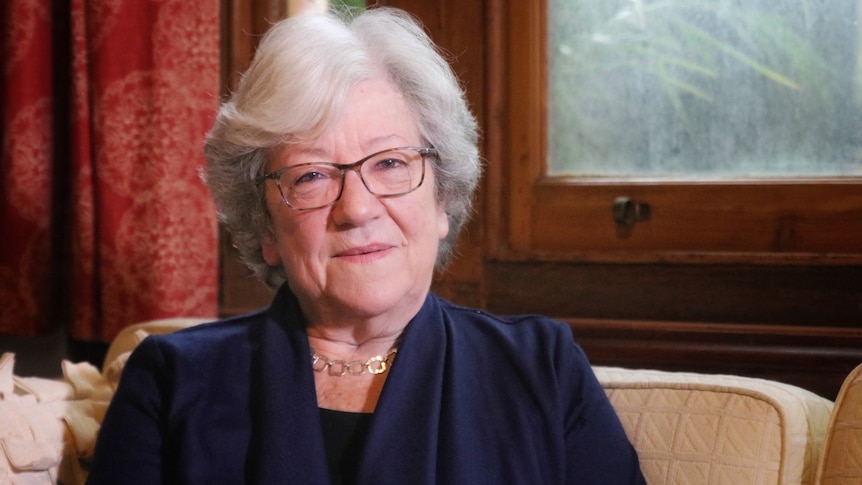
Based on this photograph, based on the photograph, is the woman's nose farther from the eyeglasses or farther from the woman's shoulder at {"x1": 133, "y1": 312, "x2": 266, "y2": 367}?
the woman's shoulder at {"x1": 133, "y1": 312, "x2": 266, "y2": 367}

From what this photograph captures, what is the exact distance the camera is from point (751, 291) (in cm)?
173

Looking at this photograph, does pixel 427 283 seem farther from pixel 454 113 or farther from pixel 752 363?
pixel 752 363

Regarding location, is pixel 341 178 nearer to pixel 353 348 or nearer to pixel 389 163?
pixel 389 163

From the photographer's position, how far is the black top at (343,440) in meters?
1.28

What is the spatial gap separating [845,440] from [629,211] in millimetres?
753

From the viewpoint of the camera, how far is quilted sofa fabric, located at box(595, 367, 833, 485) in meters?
1.19

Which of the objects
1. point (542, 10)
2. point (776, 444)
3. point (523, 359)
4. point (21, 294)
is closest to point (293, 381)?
point (523, 359)

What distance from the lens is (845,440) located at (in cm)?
115

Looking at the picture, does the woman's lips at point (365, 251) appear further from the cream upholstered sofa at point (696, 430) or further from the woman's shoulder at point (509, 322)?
the cream upholstered sofa at point (696, 430)

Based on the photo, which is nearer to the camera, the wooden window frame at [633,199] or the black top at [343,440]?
the black top at [343,440]

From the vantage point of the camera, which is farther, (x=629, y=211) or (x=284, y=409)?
(x=629, y=211)

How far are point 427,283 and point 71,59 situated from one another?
3.79ft

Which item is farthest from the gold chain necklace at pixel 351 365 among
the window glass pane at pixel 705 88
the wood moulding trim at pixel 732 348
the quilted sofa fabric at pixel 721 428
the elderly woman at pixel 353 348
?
the window glass pane at pixel 705 88

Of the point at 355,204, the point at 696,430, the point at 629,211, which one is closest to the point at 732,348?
the point at 629,211
